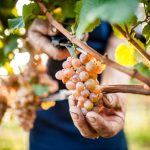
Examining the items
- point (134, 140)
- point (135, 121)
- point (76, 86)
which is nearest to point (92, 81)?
point (76, 86)

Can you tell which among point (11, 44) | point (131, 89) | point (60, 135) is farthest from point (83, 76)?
point (60, 135)

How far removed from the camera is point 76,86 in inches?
Answer: 37.5

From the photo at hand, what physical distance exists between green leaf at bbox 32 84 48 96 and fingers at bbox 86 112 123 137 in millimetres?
651

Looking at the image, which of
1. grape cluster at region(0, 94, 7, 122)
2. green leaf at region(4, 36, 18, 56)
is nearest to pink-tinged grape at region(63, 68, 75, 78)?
green leaf at region(4, 36, 18, 56)

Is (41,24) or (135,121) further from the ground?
(41,24)

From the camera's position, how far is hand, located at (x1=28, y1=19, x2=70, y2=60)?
4.80 feet

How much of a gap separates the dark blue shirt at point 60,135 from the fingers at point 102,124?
109 cm

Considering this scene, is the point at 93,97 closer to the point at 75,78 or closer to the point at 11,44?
the point at 75,78

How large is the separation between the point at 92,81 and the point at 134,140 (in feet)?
23.9

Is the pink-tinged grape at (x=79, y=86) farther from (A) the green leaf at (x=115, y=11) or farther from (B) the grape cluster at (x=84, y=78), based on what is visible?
(A) the green leaf at (x=115, y=11)

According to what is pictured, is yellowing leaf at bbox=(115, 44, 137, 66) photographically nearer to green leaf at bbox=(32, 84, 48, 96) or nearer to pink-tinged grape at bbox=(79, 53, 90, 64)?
pink-tinged grape at bbox=(79, 53, 90, 64)

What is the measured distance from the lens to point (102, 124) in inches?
41.4

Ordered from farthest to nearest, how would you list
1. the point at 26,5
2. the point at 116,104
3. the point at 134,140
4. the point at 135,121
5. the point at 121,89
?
the point at 135,121
the point at 134,140
the point at 116,104
the point at 26,5
the point at 121,89

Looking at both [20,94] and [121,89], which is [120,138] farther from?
[121,89]
